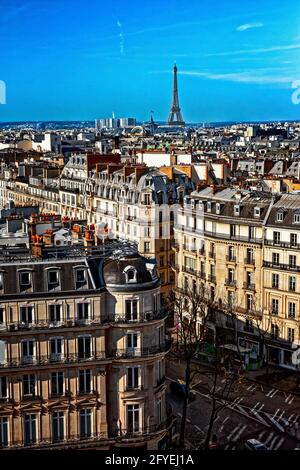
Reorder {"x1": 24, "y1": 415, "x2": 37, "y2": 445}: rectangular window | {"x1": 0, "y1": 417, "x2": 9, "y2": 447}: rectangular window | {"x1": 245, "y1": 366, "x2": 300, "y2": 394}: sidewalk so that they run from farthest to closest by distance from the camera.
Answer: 1. {"x1": 245, "y1": 366, "x2": 300, "y2": 394}: sidewalk
2. {"x1": 24, "y1": 415, "x2": 37, "y2": 445}: rectangular window
3. {"x1": 0, "y1": 417, "x2": 9, "y2": 447}: rectangular window

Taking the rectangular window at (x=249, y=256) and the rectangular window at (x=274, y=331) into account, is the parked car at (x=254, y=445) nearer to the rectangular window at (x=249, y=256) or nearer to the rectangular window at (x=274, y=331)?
the rectangular window at (x=274, y=331)

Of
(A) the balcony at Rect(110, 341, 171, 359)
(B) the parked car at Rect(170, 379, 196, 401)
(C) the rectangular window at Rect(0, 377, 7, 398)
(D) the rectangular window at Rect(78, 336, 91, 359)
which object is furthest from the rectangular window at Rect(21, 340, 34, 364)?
(B) the parked car at Rect(170, 379, 196, 401)

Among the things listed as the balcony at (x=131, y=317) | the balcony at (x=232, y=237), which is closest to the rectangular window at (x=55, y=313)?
the balcony at (x=131, y=317)

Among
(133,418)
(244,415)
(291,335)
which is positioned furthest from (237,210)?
(133,418)

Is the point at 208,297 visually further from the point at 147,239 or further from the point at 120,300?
the point at 120,300

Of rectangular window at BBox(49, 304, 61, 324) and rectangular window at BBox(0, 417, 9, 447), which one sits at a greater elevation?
rectangular window at BBox(49, 304, 61, 324)

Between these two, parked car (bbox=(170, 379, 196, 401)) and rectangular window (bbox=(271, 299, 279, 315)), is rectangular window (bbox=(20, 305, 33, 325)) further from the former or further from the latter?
rectangular window (bbox=(271, 299, 279, 315))
